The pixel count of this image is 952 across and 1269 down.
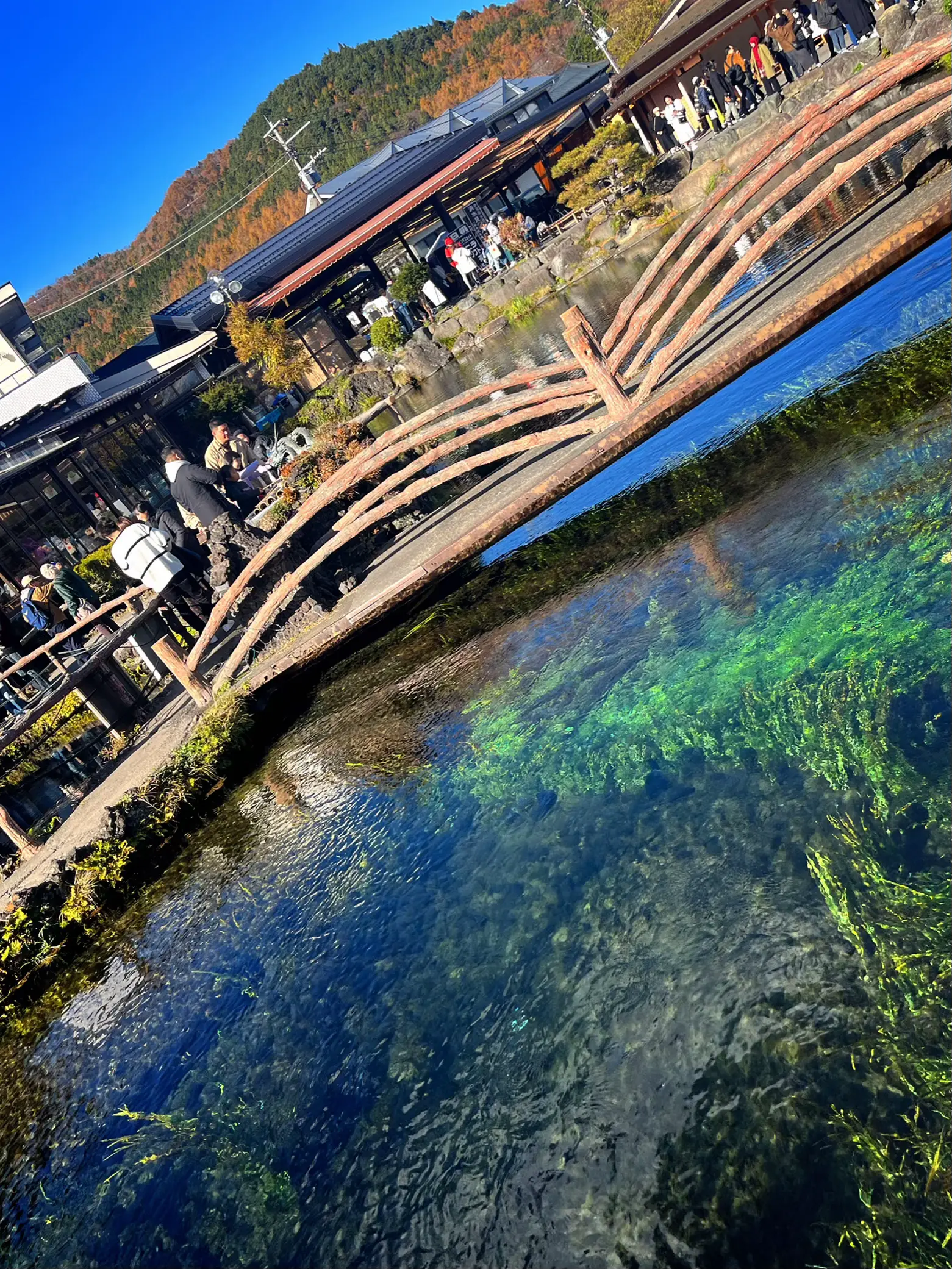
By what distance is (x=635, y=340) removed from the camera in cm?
880

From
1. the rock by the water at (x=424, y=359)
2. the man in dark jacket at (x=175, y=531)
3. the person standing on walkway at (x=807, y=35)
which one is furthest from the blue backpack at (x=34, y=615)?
the person standing on walkway at (x=807, y=35)

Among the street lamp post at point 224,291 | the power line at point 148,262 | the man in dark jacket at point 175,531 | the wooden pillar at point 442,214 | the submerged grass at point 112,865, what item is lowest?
the submerged grass at point 112,865

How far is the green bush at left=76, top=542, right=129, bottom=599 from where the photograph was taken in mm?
20312

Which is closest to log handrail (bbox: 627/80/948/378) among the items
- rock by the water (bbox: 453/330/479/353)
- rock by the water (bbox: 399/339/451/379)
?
rock by the water (bbox: 453/330/479/353)

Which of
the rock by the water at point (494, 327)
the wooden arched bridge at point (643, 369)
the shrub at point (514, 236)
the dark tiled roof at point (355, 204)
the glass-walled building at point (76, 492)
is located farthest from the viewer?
the dark tiled roof at point (355, 204)

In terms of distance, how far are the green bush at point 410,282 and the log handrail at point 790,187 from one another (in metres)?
33.4

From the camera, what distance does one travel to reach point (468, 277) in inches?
1617

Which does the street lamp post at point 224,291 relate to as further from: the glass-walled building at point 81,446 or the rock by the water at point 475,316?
the rock by the water at point 475,316

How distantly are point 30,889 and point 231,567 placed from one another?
491 centimetres

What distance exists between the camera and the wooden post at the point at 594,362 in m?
8.55

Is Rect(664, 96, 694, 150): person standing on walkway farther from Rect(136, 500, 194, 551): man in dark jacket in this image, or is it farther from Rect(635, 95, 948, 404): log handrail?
Rect(136, 500, 194, 551): man in dark jacket

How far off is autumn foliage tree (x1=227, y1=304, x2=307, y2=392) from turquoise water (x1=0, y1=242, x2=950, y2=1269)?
32643 mm

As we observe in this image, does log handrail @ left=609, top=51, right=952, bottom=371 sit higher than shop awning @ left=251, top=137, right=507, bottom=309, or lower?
lower

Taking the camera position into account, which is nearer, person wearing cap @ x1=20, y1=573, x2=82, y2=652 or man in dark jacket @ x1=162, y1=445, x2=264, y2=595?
man in dark jacket @ x1=162, y1=445, x2=264, y2=595
